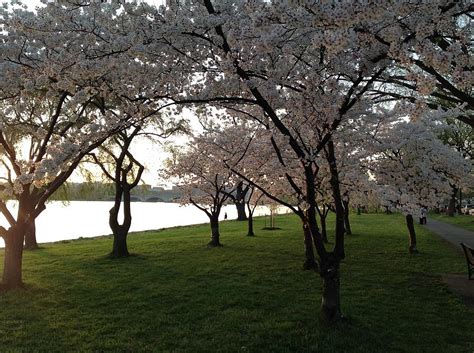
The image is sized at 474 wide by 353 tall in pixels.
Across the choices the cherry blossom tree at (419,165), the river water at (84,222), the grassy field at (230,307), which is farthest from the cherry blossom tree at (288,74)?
the river water at (84,222)

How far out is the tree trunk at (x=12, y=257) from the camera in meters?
11.1

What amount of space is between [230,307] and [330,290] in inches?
93.3

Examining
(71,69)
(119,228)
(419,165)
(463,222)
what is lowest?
(463,222)

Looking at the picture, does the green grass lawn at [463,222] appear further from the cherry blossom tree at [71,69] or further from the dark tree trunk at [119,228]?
the cherry blossom tree at [71,69]

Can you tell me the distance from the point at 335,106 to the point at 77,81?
4298 millimetres

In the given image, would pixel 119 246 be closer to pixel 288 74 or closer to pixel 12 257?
pixel 12 257

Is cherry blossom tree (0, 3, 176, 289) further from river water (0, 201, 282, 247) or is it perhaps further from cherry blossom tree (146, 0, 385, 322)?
river water (0, 201, 282, 247)

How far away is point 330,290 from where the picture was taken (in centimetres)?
761

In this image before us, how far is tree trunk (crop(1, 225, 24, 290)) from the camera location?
11109 millimetres

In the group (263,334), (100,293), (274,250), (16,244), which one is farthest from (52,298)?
(274,250)

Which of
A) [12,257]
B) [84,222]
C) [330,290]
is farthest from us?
[84,222]

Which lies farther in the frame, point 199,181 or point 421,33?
point 199,181

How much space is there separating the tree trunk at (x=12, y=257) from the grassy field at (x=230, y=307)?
1.47 ft

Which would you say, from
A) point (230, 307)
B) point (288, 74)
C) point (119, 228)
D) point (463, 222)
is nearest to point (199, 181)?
point (119, 228)
